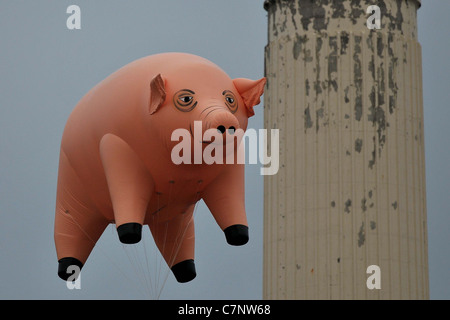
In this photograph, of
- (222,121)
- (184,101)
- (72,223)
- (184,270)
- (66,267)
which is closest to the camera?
(222,121)

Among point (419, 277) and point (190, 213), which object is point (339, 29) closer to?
point (419, 277)

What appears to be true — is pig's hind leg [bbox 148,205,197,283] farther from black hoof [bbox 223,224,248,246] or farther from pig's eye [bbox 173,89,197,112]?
pig's eye [bbox 173,89,197,112]

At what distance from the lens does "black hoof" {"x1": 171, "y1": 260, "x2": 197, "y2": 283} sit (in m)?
31.3

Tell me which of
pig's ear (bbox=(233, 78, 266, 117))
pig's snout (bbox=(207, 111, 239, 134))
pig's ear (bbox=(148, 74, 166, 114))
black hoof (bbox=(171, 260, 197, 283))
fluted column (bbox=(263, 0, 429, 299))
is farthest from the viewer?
fluted column (bbox=(263, 0, 429, 299))

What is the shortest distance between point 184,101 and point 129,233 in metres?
2.51

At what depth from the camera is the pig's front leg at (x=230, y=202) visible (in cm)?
2895

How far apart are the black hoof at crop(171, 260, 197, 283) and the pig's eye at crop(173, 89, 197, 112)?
4.63 meters

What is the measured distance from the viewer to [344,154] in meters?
43.4

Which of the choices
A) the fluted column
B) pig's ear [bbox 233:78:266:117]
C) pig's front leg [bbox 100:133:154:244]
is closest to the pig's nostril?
pig's ear [bbox 233:78:266:117]

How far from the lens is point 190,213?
30.5 meters

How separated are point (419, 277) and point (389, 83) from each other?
5.37 metres

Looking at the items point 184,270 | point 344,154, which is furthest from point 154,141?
point 344,154

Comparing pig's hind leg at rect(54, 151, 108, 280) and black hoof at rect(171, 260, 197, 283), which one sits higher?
pig's hind leg at rect(54, 151, 108, 280)

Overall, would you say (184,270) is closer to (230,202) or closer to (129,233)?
(230,202)
